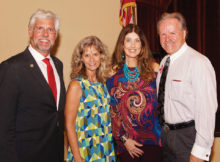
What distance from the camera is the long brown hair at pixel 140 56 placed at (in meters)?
2.24

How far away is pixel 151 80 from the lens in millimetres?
2172

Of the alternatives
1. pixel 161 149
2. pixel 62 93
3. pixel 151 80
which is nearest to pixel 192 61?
pixel 151 80

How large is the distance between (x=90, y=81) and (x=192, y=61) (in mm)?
997

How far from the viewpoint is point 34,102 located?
172cm

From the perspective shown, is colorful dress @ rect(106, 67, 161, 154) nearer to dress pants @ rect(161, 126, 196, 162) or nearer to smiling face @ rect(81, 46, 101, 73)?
dress pants @ rect(161, 126, 196, 162)

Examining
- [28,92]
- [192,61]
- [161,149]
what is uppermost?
[192,61]

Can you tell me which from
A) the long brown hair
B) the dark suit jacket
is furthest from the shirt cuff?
the dark suit jacket

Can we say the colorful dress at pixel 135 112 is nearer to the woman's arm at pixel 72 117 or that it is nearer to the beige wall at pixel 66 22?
the woman's arm at pixel 72 117

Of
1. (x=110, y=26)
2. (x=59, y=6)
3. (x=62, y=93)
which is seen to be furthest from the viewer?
(x=110, y=26)

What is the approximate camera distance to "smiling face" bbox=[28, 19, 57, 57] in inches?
72.8

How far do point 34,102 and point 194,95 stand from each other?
135 cm

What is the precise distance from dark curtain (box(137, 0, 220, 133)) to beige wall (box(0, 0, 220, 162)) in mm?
553

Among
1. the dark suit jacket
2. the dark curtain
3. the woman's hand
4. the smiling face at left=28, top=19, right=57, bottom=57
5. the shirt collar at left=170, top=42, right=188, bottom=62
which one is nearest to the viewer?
the dark suit jacket

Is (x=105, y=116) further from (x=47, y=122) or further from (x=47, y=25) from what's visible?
(x=47, y=25)
